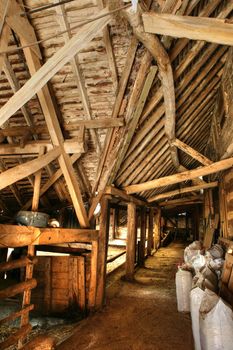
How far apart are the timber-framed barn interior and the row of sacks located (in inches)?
1.1

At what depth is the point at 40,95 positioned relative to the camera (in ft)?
11.1

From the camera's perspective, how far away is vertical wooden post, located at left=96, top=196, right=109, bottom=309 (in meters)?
5.17

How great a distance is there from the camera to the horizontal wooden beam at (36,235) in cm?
315

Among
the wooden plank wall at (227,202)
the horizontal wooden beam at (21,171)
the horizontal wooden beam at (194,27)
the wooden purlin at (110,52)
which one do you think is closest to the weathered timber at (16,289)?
the horizontal wooden beam at (21,171)

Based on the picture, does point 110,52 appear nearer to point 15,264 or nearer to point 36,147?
point 36,147

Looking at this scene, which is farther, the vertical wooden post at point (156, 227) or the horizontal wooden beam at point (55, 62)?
the vertical wooden post at point (156, 227)

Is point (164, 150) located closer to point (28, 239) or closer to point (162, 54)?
point (162, 54)

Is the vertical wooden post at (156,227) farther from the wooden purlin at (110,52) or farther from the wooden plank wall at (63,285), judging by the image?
the wooden purlin at (110,52)

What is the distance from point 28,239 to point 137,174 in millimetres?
3054

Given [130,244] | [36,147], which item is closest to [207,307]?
[36,147]

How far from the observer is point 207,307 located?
2.80 metres

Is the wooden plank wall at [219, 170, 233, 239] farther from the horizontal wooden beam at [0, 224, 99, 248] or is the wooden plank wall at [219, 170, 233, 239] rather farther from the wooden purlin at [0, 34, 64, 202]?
the wooden purlin at [0, 34, 64, 202]

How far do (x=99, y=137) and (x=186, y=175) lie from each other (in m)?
2.38

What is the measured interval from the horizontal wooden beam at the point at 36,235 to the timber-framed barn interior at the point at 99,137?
0.8 inches
